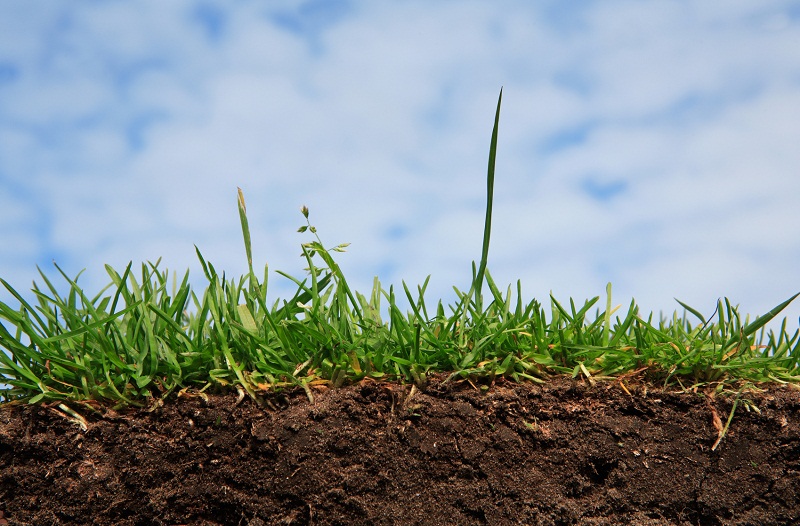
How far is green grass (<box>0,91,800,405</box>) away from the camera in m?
2.04

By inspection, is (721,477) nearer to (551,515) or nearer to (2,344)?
(551,515)

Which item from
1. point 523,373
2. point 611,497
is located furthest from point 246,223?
point 611,497

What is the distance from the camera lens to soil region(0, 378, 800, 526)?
1957 millimetres

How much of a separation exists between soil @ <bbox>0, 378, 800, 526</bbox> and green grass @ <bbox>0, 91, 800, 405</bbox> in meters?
0.07

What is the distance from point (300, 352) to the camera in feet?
6.70

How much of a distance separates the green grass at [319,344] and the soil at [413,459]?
0.22 feet

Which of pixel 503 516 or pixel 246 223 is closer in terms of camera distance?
pixel 503 516

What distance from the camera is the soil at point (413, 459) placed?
1.96 meters

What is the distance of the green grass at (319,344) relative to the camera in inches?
80.1

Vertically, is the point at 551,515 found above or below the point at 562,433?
A: below

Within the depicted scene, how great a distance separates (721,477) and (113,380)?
185cm

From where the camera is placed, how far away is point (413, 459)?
196 cm

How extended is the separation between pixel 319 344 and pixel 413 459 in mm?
428

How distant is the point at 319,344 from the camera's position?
2053 mm
